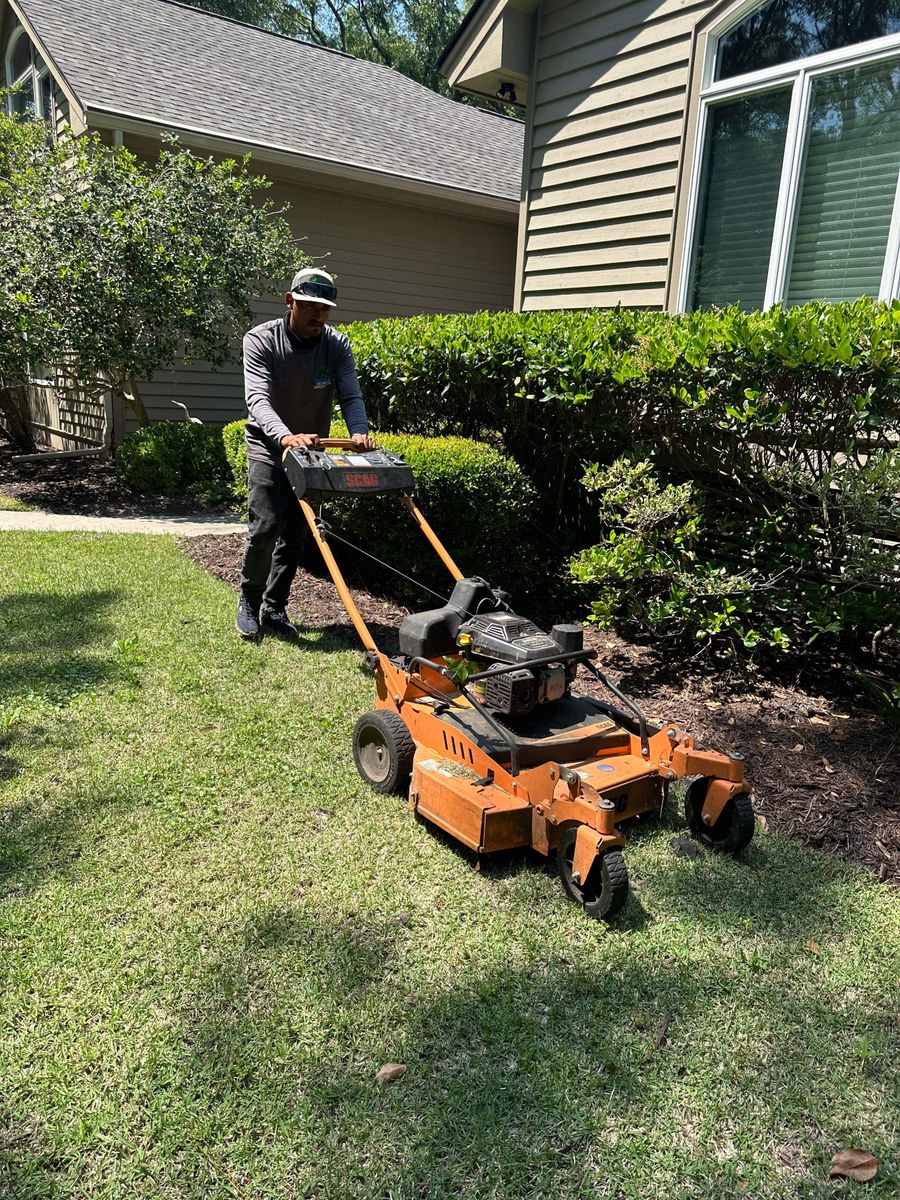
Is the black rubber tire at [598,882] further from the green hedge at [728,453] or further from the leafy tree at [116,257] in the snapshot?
the leafy tree at [116,257]

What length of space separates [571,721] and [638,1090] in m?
1.39

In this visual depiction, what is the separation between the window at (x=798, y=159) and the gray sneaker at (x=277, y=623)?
12.4 feet

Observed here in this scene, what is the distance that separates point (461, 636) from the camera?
11.5 ft

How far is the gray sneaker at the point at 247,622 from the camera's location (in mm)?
5289

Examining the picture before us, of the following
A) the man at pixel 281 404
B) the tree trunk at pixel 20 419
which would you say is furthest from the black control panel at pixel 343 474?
the tree trunk at pixel 20 419

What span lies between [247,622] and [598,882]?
3043 millimetres

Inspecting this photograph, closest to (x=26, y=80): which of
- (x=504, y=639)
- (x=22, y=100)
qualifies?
(x=22, y=100)

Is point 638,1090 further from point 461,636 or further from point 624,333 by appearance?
point 624,333

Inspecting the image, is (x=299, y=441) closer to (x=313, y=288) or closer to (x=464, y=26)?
(x=313, y=288)

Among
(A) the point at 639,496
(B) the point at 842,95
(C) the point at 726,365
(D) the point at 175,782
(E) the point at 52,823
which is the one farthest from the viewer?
(B) the point at 842,95

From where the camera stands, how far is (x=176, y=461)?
10.2 metres

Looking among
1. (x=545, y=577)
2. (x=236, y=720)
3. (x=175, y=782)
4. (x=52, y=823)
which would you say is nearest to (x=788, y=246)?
(x=545, y=577)

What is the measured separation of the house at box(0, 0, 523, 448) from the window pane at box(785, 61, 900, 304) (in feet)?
25.2

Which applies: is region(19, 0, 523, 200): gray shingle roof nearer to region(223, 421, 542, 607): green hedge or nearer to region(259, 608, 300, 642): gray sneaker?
region(223, 421, 542, 607): green hedge
